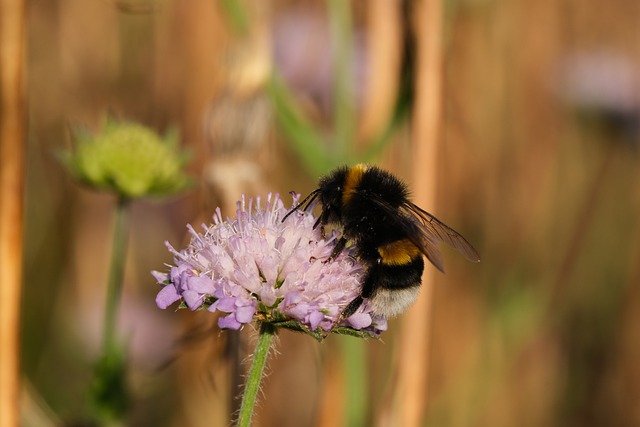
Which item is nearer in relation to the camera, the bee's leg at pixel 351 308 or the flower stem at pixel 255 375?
the flower stem at pixel 255 375

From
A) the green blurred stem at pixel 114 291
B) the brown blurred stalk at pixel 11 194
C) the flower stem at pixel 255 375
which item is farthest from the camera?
the green blurred stem at pixel 114 291

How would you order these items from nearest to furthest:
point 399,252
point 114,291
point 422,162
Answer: point 399,252 → point 114,291 → point 422,162

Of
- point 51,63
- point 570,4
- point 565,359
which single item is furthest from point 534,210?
point 51,63

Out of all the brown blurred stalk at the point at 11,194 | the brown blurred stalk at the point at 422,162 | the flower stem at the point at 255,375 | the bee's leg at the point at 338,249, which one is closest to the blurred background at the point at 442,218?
the brown blurred stalk at the point at 422,162

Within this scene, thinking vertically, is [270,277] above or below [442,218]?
above

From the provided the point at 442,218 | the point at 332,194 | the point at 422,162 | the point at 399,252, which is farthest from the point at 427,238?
the point at 442,218

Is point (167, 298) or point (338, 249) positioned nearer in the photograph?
point (167, 298)

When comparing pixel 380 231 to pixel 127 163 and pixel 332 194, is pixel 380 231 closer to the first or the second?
pixel 332 194

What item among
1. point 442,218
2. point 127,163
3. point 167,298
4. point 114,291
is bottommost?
point 442,218

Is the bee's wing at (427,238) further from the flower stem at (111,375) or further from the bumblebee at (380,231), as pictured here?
the flower stem at (111,375)
